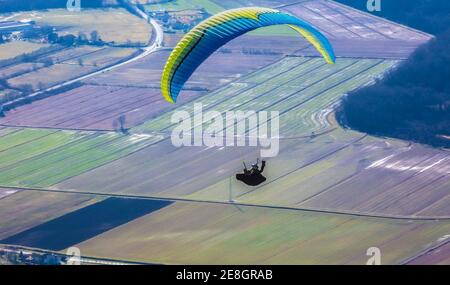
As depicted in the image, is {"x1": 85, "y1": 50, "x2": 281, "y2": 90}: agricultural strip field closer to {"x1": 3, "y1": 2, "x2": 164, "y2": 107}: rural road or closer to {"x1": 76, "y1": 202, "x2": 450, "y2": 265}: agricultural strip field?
{"x1": 3, "y1": 2, "x2": 164, "y2": 107}: rural road

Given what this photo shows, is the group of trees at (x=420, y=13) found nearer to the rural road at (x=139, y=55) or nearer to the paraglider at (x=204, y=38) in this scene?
the rural road at (x=139, y=55)

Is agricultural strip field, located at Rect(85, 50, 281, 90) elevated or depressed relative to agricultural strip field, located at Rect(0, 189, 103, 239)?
depressed

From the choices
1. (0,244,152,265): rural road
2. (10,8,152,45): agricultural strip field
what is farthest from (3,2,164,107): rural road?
(0,244,152,265): rural road

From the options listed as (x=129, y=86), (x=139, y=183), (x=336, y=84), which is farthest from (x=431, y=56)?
(x=139, y=183)

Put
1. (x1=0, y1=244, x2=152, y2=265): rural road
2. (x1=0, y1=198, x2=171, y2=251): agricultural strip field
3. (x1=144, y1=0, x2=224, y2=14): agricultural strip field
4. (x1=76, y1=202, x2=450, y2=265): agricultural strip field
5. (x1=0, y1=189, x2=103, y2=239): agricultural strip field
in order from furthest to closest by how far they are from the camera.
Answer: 1. (x1=144, y1=0, x2=224, y2=14): agricultural strip field
2. (x1=0, y1=189, x2=103, y2=239): agricultural strip field
3. (x1=0, y1=198, x2=171, y2=251): agricultural strip field
4. (x1=0, y1=244, x2=152, y2=265): rural road
5. (x1=76, y1=202, x2=450, y2=265): agricultural strip field

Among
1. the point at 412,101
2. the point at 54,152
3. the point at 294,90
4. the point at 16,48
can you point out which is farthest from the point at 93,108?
the point at 16,48

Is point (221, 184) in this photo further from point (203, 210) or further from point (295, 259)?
point (295, 259)
